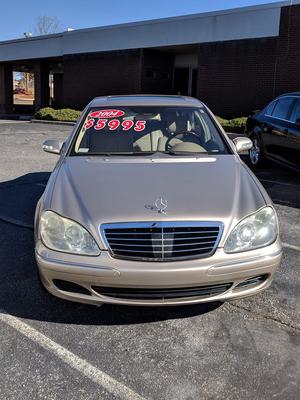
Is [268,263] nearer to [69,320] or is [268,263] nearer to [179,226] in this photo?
[179,226]

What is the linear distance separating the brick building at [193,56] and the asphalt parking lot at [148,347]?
15.4 meters

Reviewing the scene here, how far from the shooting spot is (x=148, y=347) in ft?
9.95

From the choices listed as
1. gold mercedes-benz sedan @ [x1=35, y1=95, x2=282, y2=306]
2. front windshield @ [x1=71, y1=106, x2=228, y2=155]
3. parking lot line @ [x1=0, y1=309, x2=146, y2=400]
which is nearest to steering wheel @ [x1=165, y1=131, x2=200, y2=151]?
front windshield @ [x1=71, y1=106, x2=228, y2=155]

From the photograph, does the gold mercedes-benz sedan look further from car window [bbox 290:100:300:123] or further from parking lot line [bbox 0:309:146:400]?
car window [bbox 290:100:300:123]

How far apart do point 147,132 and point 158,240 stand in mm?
1929

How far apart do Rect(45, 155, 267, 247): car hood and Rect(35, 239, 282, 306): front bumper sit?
Answer: 24 centimetres

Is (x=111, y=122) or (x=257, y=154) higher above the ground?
(x=111, y=122)

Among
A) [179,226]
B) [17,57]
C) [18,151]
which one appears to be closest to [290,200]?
[179,226]

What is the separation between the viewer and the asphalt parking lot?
263 centimetres

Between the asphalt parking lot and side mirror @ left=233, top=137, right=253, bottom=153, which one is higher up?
side mirror @ left=233, top=137, right=253, bottom=153

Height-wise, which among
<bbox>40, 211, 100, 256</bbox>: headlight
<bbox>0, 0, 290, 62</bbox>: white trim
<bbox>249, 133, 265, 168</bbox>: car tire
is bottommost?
<bbox>249, 133, 265, 168</bbox>: car tire

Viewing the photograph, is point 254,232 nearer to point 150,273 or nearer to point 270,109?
point 150,273

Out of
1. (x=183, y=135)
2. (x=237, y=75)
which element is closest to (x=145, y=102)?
(x=183, y=135)

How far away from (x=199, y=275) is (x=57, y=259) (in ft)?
3.09
